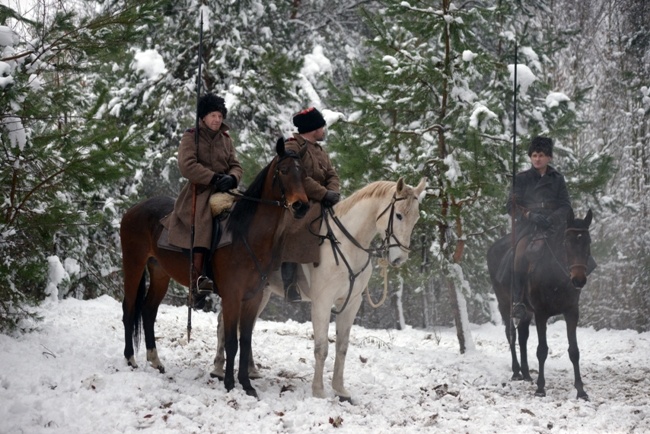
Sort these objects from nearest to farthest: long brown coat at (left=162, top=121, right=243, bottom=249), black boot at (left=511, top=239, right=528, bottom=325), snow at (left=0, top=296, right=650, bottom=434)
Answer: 1. snow at (left=0, top=296, right=650, bottom=434)
2. long brown coat at (left=162, top=121, right=243, bottom=249)
3. black boot at (left=511, top=239, right=528, bottom=325)

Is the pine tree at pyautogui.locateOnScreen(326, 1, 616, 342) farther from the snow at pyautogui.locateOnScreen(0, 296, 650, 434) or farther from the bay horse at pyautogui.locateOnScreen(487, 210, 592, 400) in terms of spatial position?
the snow at pyautogui.locateOnScreen(0, 296, 650, 434)

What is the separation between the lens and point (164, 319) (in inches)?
448

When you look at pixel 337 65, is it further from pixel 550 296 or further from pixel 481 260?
pixel 550 296

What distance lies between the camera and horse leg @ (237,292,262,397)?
23.2 feet

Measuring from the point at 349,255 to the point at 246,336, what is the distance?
1.46 m

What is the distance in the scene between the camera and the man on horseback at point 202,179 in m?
7.13

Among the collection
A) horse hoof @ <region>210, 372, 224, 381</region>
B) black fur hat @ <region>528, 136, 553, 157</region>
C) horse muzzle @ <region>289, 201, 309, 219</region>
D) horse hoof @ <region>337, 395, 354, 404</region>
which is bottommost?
horse hoof @ <region>337, 395, 354, 404</region>

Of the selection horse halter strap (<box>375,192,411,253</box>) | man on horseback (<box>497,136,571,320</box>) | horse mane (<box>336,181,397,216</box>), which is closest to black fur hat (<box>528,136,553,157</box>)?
man on horseback (<box>497,136,571,320</box>)

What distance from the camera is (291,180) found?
6.75m

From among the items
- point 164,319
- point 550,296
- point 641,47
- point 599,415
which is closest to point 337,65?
point 641,47

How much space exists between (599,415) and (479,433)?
1.72 metres

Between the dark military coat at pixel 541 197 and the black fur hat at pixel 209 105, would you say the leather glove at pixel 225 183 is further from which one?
the dark military coat at pixel 541 197

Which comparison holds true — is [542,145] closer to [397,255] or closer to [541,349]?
[541,349]

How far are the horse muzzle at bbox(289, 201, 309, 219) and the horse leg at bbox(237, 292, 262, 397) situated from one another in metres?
1.12
